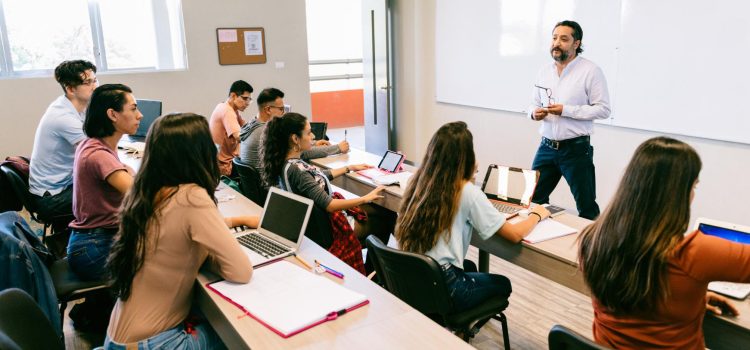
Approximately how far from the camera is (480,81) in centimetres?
562

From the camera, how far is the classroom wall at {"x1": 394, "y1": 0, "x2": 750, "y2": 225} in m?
3.70

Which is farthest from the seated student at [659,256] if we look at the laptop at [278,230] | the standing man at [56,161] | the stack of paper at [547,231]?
the standing man at [56,161]

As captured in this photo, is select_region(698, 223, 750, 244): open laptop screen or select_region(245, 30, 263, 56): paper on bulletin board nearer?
select_region(698, 223, 750, 244): open laptop screen

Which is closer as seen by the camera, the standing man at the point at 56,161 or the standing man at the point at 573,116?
the standing man at the point at 56,161

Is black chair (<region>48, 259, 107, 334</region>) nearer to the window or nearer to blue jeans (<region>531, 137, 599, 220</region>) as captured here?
blue jeans (<region>531, 137, 599, 220</region>)

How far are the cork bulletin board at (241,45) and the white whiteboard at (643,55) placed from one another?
96.1 inches

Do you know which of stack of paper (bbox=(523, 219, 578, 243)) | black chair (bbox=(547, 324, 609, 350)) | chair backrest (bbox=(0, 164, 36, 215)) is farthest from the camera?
chair backrest (bbox=(0, 164, 36, 215))

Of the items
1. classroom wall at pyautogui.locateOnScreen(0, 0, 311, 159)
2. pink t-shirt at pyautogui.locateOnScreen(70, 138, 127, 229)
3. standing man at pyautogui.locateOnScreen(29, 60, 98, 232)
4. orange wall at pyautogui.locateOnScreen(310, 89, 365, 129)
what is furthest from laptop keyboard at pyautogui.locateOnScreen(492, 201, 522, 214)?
orange wall at pyautogui.locateOnScreen(310, 89, 365, 129)

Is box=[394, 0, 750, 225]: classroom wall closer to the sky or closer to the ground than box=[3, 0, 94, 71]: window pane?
closer to the ground

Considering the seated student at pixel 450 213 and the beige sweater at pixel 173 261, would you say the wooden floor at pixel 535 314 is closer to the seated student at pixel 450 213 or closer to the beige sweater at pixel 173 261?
the seated student at pixel 450 213

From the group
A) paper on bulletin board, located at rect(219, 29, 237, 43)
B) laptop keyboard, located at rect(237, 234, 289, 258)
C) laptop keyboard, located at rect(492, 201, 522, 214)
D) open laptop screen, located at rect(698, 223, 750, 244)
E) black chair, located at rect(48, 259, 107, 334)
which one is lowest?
black chair, located at rect(48, 259, 107, 334)

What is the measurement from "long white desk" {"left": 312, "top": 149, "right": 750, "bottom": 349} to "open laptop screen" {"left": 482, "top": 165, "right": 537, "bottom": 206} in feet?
0.66

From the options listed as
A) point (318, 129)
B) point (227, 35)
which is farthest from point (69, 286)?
point (227, 35)

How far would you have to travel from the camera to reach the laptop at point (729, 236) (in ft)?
5.58
